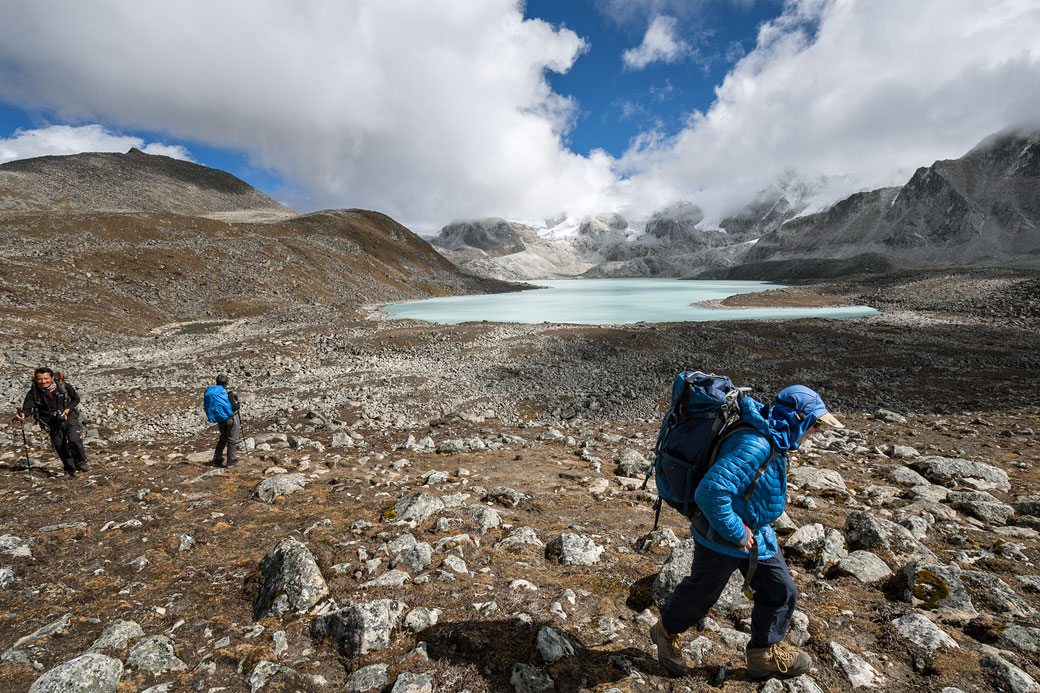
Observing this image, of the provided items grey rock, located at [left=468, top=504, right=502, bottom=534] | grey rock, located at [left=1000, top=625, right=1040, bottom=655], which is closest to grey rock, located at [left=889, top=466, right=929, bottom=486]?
grey rock, located at [left=1000, top=625, right=1040, bottom=655]

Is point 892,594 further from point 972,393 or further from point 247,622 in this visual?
point 972,393

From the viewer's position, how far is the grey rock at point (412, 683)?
3695 millimetres

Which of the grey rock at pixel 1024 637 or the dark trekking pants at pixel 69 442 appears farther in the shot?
the dark trekking pants at pixel 69 442

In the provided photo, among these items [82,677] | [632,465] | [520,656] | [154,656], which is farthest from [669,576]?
[632,465]

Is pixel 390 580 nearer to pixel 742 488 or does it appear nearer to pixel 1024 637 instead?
pixel 742 488

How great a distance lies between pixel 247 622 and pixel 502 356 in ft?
73.0

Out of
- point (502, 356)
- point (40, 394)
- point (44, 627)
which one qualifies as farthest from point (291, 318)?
point (44, 627)

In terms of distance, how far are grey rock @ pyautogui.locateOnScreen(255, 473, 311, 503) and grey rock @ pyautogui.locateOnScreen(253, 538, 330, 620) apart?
3.47 metres

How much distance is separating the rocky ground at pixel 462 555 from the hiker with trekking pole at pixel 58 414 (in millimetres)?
544

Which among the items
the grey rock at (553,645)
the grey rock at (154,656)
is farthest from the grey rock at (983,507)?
the grey rock at (154,656)

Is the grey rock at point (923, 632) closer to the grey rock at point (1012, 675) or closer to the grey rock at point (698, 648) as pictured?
the grey rock at point (1012, 675)

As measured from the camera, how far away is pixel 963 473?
979cm

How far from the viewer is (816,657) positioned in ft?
14.0

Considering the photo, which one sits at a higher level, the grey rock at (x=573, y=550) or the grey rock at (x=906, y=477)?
the grey rock at (x=573, y=550)
